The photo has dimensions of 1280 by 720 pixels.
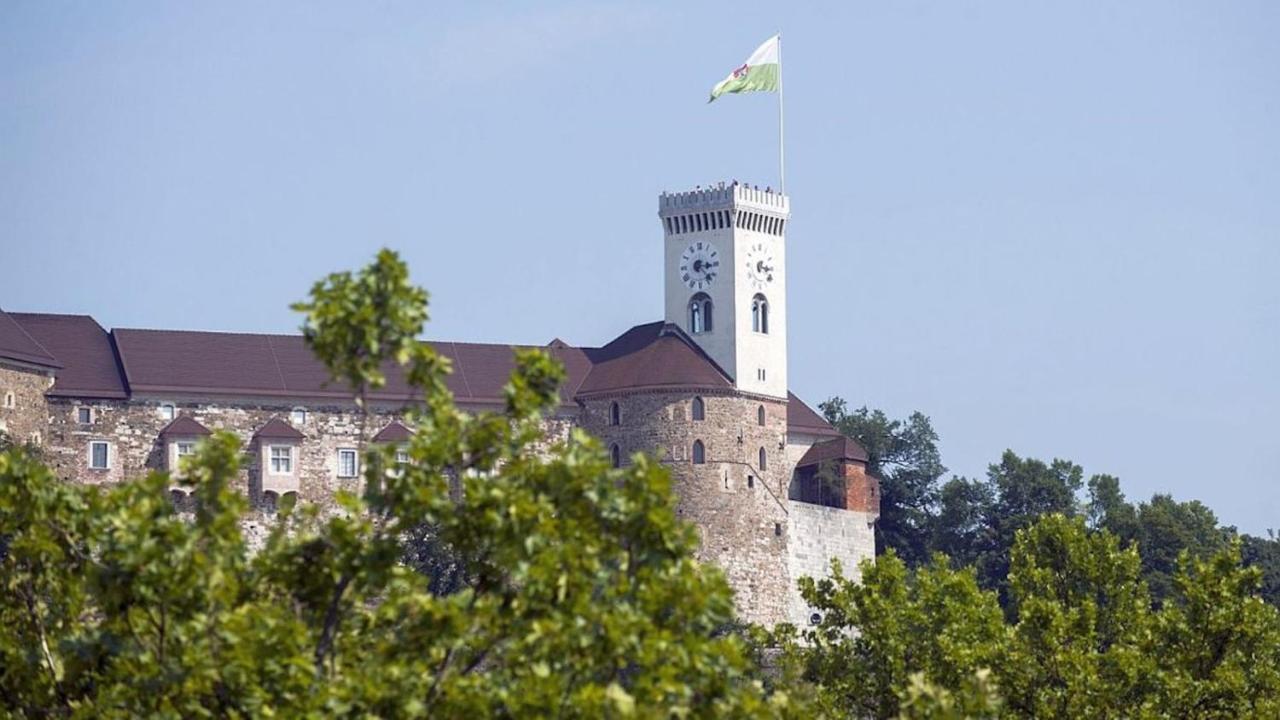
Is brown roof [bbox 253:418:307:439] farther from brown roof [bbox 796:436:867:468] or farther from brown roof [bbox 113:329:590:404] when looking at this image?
brown roof [bbox 796:436:867:468]

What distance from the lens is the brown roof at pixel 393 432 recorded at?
4277 inches

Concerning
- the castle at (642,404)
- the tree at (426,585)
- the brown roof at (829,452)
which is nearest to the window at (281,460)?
the castle at (642,404)

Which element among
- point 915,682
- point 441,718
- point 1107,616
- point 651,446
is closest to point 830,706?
point 1107,616

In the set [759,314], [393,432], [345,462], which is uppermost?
[759,314]

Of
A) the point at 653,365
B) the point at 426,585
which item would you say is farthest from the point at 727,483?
the point at 426,585

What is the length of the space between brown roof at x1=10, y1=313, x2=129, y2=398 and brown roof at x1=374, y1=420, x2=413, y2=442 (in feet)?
34.4

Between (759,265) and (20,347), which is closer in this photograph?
(20,347)

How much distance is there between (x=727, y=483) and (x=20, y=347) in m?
29.4

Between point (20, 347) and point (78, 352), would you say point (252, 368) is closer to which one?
point (78, 352)

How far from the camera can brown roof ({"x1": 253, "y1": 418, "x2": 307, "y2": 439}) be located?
10856cm

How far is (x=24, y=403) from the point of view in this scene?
10594cm

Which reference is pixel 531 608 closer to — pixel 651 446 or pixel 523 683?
pixel 523 683

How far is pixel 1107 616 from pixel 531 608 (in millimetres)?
33139

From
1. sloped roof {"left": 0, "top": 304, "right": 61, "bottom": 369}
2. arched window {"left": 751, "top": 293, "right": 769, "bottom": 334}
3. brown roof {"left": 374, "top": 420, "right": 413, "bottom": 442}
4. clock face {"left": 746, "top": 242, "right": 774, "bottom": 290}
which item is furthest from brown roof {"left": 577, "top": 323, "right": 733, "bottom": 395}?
sloped roof {"left": 0, "top": 304, "right": 61, "bottom": 369}
